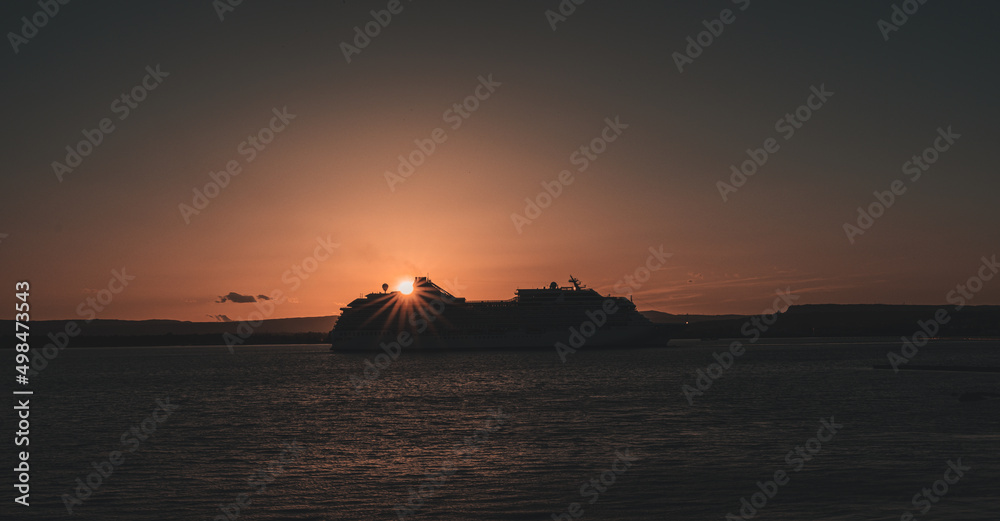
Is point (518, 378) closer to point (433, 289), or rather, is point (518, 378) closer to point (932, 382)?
point (932, 382)

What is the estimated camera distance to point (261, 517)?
16.4 meters

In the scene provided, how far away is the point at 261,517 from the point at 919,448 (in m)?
19.6

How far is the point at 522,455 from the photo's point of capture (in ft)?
76.8
